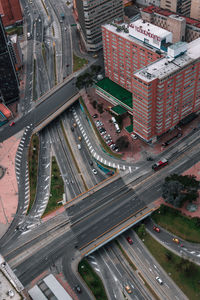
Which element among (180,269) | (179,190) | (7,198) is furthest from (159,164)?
(7,198)

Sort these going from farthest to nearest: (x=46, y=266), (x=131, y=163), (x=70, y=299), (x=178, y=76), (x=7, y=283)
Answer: (x=131, y=163), (x=178, y=76), (x=46, y=266), (x=70, y=299), (x=7, y=283)

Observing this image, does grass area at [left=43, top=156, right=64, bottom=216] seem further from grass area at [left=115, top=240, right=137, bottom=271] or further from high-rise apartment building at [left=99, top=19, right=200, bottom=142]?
high-rise apartment building at [left=99, top=19, right=200, bottom=142]

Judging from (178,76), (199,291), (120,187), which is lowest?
(199,291)

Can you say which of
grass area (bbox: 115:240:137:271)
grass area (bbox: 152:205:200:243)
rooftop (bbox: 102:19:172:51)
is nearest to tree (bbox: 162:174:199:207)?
grass area (bbox: 152:205:200:243)

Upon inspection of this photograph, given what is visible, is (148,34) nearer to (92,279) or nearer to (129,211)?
(129,211)

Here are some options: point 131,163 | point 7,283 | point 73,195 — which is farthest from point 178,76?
point 7,283

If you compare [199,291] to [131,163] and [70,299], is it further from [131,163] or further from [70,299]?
[131,163]
